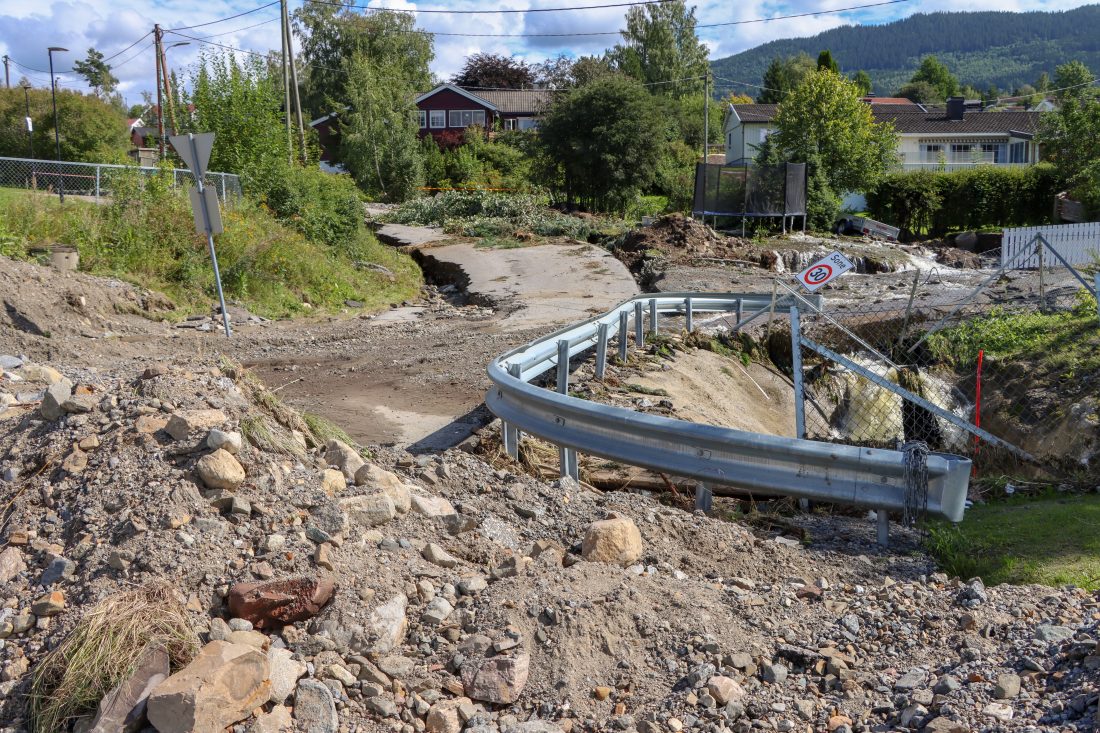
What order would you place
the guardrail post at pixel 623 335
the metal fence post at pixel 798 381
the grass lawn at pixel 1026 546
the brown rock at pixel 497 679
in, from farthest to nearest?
the guardrail post at pixel 623 335
the metal fence post at pixel 798 381
the grass lawn at pixel 1026 546
the brown rock at pixel 497 679

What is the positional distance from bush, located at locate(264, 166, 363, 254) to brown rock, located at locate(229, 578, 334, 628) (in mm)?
20134

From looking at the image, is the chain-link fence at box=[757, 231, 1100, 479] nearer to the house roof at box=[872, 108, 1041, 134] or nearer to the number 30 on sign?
the number 30 on sign

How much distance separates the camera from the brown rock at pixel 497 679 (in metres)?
3.66

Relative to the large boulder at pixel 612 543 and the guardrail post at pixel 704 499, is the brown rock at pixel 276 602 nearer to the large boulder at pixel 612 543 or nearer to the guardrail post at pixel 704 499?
the large boulder at pixel 612 543

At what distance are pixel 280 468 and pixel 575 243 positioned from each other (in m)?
23.1

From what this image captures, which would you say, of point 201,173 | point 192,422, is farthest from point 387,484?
point 201,173

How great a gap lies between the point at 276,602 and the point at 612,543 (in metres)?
1.62

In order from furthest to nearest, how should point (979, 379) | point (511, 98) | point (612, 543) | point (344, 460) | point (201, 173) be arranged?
point (511, 98), point (201, 173), point (979, 379), point (344, 460), point (612, 543)

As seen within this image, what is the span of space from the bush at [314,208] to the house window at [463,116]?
51605 mm

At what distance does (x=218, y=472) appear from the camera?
15.2ft

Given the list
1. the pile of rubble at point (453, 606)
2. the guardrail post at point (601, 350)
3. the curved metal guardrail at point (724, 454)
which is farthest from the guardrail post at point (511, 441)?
the guardrail post at point (601, 350)

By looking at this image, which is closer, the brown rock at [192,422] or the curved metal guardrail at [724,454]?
the brown rock at [192,422]

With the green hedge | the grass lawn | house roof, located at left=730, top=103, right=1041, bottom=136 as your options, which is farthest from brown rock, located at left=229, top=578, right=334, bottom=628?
house roof, located at left=730, top=103, right=1041, bottom=136

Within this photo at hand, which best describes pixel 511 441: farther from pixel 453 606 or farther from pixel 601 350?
pixel 453 606
